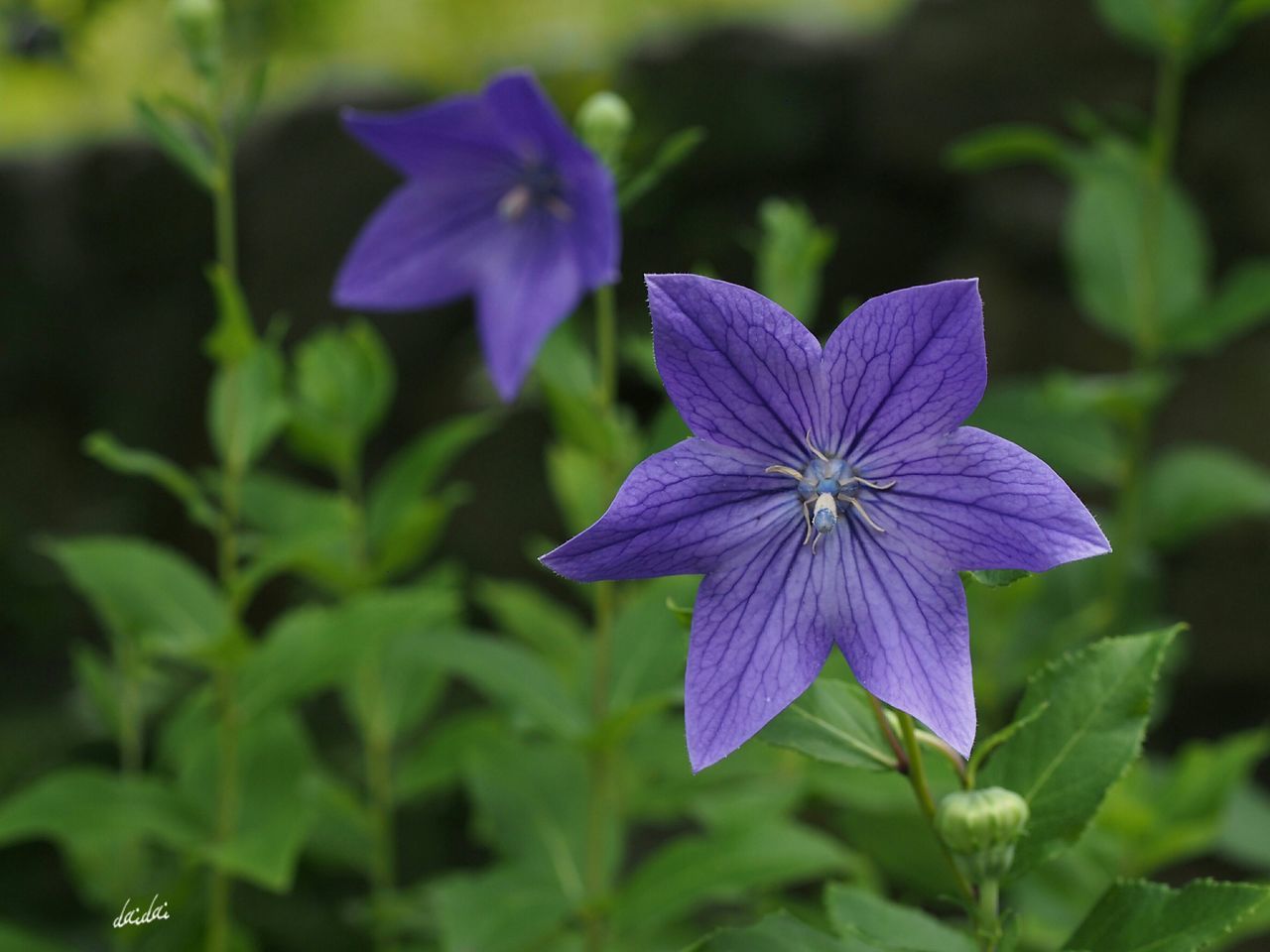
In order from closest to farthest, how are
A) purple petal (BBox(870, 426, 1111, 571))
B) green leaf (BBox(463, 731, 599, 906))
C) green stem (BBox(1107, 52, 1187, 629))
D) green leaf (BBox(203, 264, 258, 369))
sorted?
purple petal (BBox(870, 426, 1111, 571))
green leaf (BBox(203, 264, 258, 369))
green leaf (BBox(463, 731, 599, 906))
green stem (BBox(1107, 52, 1187, 629))

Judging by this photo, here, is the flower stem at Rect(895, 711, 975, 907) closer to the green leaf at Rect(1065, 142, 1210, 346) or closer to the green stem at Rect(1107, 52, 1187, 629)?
the green stem at Rect(1107, 52, 1187, 629)

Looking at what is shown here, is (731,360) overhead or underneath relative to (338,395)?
overhead

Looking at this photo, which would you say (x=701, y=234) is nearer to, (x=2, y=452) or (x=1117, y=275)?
(x=1117, y=275)

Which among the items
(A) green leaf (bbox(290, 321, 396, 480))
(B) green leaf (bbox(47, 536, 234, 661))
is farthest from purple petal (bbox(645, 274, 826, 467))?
(A) green leaf (bbox(290, 321, 396, 480))

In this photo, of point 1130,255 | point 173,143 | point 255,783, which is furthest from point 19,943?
point 1130,255

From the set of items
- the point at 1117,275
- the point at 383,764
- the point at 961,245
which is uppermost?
the point at 1117,275

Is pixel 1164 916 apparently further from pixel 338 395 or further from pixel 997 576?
pixel 338 395

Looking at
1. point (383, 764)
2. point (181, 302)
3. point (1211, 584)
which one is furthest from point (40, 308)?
point (1211, 584)
